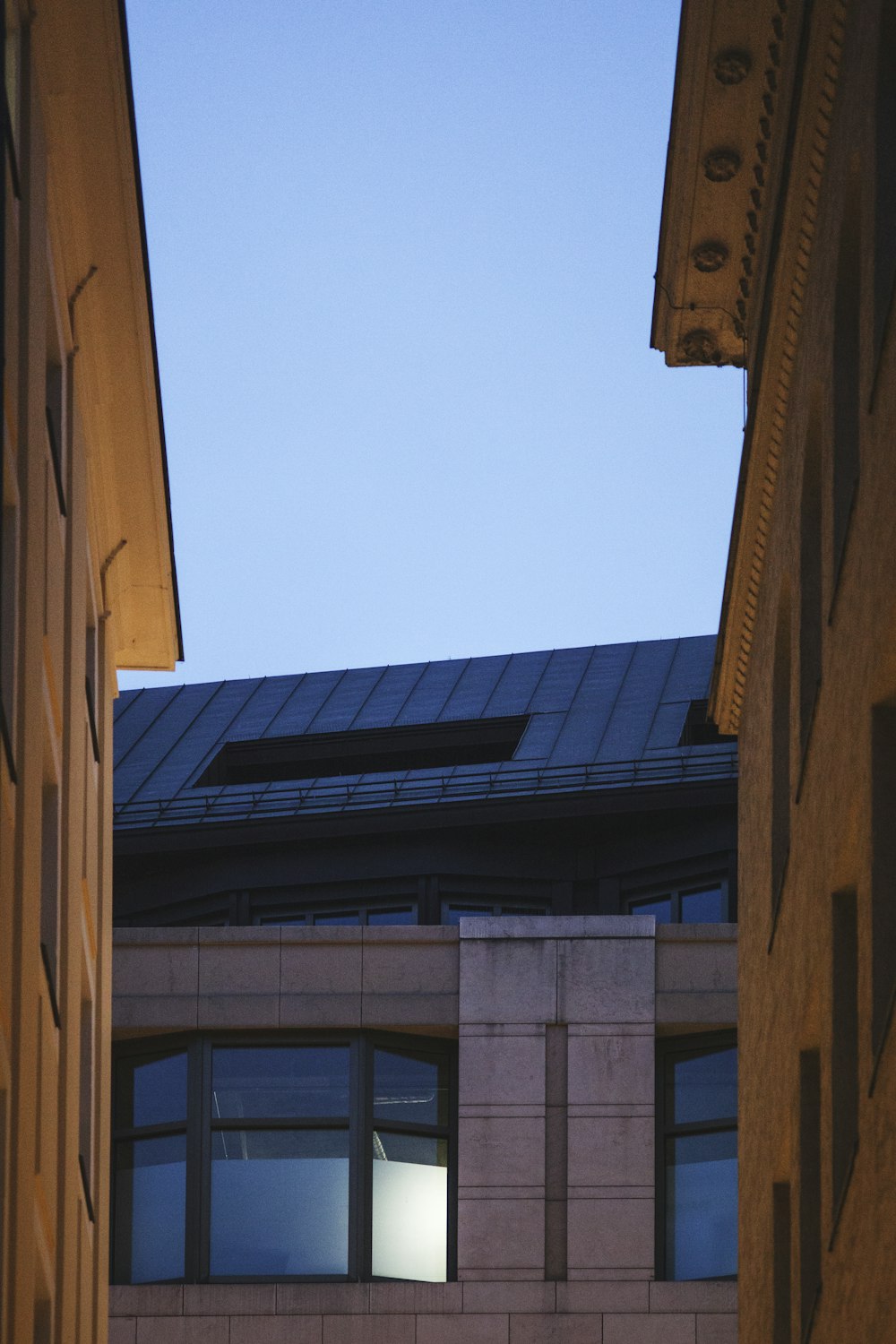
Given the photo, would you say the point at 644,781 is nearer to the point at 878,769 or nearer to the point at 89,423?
the point at 89,423

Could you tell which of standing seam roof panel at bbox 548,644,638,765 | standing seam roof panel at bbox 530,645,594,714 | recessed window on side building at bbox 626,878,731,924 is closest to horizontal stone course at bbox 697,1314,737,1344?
recessed window on side building at bbox 626,878,731,924

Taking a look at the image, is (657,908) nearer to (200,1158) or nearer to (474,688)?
(474,688)

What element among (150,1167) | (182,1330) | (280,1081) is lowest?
(182,1330)

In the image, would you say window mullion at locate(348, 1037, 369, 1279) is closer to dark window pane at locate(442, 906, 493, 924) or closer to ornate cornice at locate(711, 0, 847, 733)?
dark window pane at locate(442, 906, 493, 924)

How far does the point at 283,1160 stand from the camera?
36312 mm

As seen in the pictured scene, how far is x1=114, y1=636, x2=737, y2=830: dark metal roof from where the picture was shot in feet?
148

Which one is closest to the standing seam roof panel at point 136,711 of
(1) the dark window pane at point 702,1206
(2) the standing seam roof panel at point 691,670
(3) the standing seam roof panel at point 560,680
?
(3) the standing seam roof panel at point 560,680

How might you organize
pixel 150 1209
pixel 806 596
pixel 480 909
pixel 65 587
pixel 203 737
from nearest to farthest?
pixel 806 596 < pixel 65 587 < pixel 150 1209 < pixel 480 909 < pixel 203 737

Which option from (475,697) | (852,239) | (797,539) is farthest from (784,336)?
(475,697)

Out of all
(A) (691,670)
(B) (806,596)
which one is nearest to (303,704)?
(A) (691,670)

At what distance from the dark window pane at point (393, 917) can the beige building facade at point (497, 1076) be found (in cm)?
701

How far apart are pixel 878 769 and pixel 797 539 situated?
19.6 feet

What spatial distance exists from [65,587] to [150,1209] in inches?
653

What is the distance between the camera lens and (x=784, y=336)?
67.9 feet
